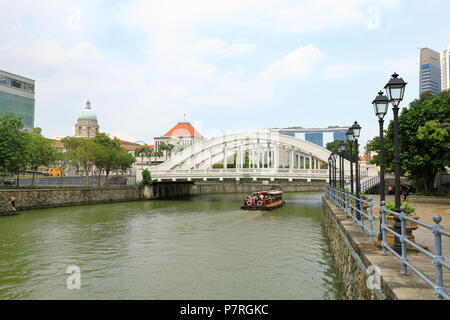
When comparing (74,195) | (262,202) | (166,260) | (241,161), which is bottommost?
(166,260)

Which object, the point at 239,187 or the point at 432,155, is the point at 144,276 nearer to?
the point at 432,155

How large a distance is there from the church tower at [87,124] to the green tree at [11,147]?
92195 mm

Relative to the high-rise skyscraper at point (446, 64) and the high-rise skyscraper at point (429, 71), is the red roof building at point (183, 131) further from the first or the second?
the high-rise skyscraper at point (429, 71)

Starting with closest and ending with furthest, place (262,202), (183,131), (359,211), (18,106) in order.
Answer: (359,211)
(262,202)
(18,106)
(183,131)

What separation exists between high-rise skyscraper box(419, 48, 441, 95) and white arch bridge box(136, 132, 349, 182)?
354ft

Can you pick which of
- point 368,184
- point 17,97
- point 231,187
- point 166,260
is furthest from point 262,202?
point 17,97

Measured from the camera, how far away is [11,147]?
30875 mm

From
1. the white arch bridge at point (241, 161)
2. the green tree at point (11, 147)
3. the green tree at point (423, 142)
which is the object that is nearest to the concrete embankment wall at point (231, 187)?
the white arch bridge at point (241, 161)

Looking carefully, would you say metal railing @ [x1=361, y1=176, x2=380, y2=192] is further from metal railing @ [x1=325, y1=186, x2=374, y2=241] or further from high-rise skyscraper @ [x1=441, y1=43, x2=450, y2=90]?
high-rise skyscraper @ [x1=441, y1=43, x2=450, y2=90]

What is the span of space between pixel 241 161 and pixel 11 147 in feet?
80.3

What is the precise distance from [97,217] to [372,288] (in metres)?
24.1

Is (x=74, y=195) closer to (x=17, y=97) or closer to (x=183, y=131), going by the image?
(x=17, y=97)

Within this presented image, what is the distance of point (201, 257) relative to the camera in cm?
1359
